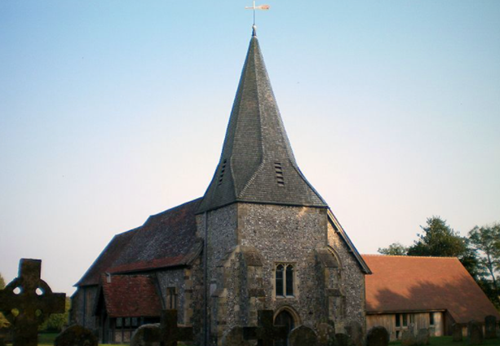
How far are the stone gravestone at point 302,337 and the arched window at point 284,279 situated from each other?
36.6 ft

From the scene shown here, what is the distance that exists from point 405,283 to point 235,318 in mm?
14985

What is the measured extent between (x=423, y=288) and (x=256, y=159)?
50.1ft

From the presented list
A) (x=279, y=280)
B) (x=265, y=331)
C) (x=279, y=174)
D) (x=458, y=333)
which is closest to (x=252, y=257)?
(x=279, y=280)

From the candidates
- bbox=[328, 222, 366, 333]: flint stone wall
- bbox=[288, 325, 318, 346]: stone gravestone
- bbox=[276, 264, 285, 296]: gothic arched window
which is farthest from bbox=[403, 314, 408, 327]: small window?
bbox=[288, 325, 318, 346]: stone gravestone

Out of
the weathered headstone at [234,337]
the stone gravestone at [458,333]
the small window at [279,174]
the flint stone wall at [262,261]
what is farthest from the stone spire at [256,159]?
the weathered headstone at [234,337]

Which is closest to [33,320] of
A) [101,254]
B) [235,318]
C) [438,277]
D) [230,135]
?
[235,318]

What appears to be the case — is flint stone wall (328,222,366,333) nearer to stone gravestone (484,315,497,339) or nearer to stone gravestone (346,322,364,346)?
stone gravestone (346,322,364,346)

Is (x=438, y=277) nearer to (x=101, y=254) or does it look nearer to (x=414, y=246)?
(x=414, y=246)

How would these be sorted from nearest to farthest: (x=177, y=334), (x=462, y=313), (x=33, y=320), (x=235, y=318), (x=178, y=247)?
1. (x=33, y=320)
2. (x=177, y=334)
3. (x=235, y=318)
4. (x=178, y=247)
5. (x=462, y=313)

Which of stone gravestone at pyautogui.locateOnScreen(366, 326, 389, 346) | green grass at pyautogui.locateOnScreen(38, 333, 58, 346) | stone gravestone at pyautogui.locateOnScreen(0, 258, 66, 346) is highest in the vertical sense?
stone gravestone at pyautogui.locateOnScreen(0, 258, 66, 346)

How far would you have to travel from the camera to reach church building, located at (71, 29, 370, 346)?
24641 millimetres

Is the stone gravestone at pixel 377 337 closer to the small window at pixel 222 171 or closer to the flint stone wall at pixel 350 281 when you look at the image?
the flint stone wall at pixel 350 281

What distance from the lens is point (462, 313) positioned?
34.0 meters

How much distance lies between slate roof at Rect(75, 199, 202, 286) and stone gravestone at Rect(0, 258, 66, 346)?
16038mm
